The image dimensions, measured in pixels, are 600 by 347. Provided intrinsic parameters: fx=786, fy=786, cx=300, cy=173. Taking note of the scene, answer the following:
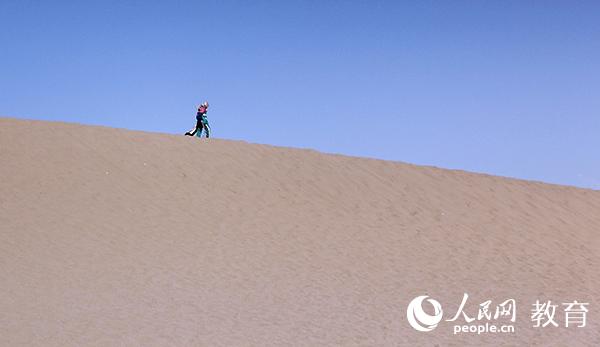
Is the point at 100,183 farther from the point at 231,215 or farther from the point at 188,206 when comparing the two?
the point at 231,215

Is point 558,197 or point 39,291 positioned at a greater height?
point 558,197

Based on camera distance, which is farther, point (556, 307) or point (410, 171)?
point (410, 171)

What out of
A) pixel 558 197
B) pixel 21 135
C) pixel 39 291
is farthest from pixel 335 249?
pixel 21 135

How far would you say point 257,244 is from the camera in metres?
13.5

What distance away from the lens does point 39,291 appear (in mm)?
10648

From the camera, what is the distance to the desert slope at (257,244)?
9289 mm

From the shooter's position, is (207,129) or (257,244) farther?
(207,129)

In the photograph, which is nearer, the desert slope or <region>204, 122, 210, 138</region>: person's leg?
the desert slope

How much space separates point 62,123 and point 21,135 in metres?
1.59

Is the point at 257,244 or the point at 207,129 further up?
the point at 207,129

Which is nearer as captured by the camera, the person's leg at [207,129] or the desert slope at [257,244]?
the desert slope at [257,244]

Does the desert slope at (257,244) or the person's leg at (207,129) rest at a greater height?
the person's leg at (207,129)

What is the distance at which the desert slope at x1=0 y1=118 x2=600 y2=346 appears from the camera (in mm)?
9289

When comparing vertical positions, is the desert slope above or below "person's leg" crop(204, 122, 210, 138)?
below
